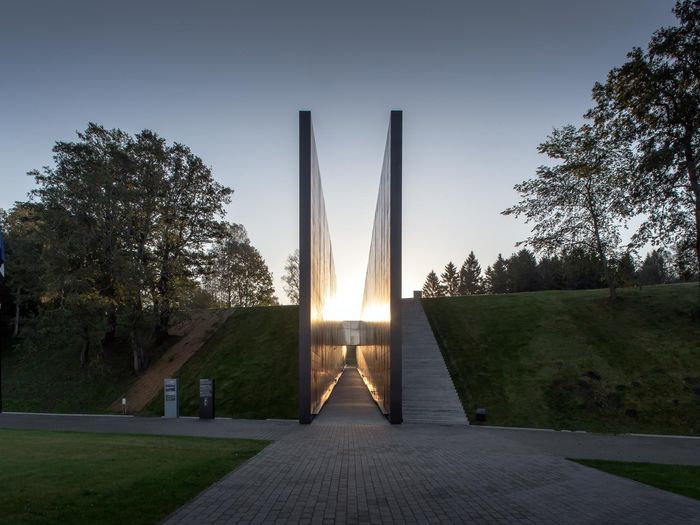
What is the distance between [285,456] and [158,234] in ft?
75.2

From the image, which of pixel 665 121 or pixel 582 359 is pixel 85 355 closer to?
pixel 582 359

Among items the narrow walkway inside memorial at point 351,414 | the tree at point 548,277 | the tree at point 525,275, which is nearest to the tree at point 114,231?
the narrow walkway inside memorial at point 351,414

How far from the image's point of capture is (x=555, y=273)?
72188 millimetres

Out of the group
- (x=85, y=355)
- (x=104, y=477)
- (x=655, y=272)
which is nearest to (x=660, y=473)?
(x=104, y=477)

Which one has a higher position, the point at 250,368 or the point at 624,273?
the point at 624,273

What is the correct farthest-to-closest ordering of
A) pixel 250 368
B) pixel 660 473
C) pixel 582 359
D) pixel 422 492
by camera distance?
pixel 250 368 < pixel 582 359 < pixel 660 473 < pixel 422 492

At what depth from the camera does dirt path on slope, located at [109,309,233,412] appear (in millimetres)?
28344

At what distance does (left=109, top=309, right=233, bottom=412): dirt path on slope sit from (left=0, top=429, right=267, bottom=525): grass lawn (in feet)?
50.5

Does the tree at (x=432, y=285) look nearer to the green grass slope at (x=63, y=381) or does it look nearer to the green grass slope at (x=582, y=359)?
the green grass slope at (x=582, y=359)

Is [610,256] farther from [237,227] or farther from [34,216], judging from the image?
[237,227]

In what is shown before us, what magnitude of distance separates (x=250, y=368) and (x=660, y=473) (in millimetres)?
21995

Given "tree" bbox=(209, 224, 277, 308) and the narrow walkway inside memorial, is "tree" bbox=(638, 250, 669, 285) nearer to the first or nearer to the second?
"tree" bbox=(209, 224, 277, 308)

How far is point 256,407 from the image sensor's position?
80.0 ft

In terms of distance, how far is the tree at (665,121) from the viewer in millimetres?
22281
